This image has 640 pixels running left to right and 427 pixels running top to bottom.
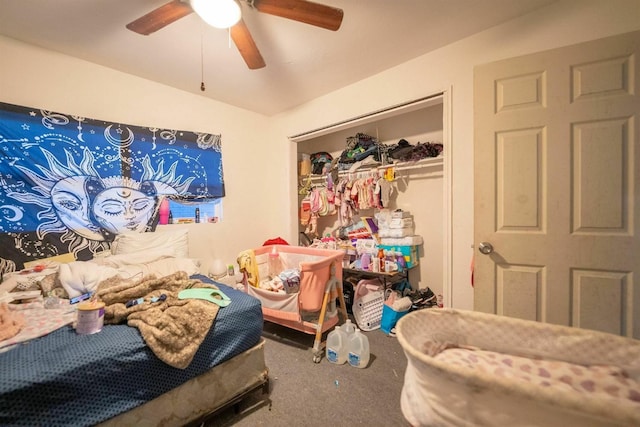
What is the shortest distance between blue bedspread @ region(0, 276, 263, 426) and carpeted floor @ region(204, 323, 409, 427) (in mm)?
433

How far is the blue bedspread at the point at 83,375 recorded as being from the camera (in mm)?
837

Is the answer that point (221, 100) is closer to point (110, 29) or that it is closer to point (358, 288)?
point (110, 29)

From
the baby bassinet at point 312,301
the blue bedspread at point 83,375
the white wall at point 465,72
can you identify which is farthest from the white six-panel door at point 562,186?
the blue bedspread at point 83,375

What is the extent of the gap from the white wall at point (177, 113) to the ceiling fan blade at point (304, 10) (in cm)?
175

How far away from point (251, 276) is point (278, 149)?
1879mm

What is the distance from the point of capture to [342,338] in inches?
74.2

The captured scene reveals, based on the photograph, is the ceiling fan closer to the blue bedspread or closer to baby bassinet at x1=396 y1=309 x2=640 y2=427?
baby bassinet at x1=396 y1=309 x2=640 y2=427

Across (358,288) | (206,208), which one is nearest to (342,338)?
(358,288)

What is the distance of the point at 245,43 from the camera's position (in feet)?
5.28

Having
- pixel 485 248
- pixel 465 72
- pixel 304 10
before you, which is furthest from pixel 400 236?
pixel 304 10

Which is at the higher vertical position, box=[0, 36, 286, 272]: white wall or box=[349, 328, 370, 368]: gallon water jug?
box=[0, 36, 286, 272]: white wall

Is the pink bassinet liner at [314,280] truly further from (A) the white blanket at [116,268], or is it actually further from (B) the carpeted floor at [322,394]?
(A) the white blanket at [116,268]

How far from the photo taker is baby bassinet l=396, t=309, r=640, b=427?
590 mm

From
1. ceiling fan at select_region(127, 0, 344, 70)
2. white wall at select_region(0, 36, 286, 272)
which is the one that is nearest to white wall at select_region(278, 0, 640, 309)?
ceiling fan at select_region(127, 0, 344, 70)
